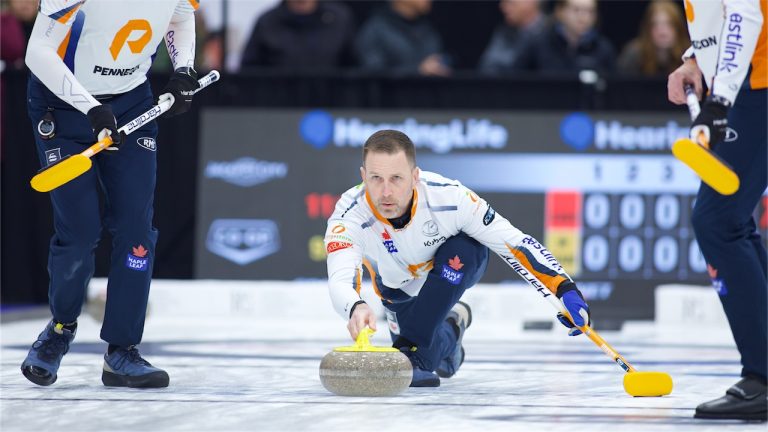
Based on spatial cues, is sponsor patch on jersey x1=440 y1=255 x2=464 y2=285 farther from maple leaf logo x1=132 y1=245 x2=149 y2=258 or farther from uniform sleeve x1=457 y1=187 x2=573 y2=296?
maple leaf logo x1=132 y1=245 x2=149 y2=258

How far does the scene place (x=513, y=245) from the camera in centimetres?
462

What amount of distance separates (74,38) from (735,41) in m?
2.36

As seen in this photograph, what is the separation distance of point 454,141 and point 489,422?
5.15 m

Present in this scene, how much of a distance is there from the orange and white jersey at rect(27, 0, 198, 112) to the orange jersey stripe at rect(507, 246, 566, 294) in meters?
1.57

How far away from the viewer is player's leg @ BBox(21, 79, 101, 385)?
4.61 meters

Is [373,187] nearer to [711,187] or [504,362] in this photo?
[711,187]

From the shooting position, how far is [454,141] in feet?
28.7

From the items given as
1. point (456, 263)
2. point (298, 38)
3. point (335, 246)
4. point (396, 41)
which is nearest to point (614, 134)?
point (396, 41)

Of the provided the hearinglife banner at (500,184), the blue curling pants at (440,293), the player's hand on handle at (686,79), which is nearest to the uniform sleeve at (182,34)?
the blue curling pants at (440,293)

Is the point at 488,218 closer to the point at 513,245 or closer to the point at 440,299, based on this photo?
the point at 513,245

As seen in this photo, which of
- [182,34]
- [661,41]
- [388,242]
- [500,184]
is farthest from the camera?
[661,41]

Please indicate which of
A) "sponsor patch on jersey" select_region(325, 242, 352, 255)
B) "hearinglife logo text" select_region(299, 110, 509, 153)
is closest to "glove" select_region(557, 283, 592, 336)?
"sponsor patch on jersey" select_region(325, 242, 352, 255)

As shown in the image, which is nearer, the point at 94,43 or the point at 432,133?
the point at 94,43

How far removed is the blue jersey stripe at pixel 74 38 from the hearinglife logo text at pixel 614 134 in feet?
15.5
